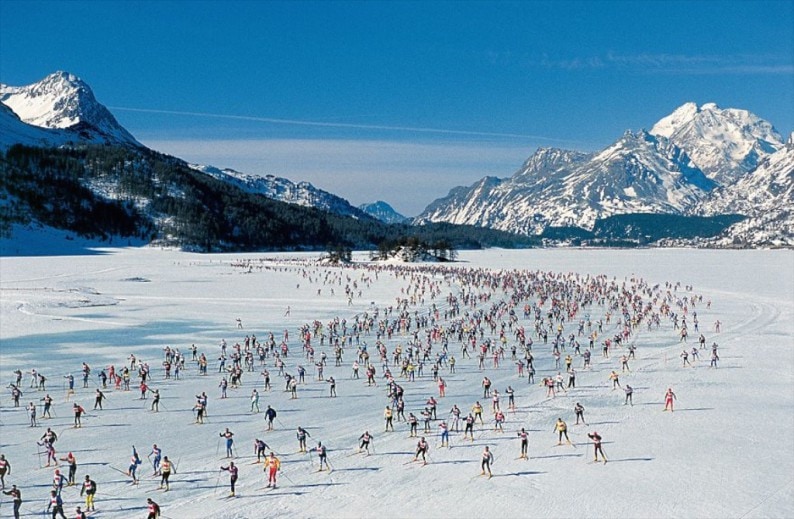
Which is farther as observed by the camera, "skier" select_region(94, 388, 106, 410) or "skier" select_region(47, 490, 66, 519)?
"skier" select_region(94, 388, 106, 410)

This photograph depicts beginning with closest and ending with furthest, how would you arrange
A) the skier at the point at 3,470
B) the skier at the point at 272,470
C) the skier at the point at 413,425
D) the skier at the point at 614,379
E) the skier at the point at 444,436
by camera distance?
1. the skier at the point at 3,470
2. the skier at the point at 272,470
3. the skier at the point at 444,436
4. the skier at the point at 413,425
5. the skier at the point at 614,379

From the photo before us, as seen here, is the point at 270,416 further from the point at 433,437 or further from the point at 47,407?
the point at 47,407

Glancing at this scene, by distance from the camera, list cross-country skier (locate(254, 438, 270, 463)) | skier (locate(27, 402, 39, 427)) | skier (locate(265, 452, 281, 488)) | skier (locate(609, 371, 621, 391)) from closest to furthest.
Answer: skier (locate(265, 452, 281, 488)), cross-country skier (locate(254, 438, 270, 463)), skier (locate(27, 402, 39, 427)), skier (locate(609, 371, 621, 391))

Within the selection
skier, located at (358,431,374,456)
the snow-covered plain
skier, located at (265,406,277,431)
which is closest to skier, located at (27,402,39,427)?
the snow-covered plain

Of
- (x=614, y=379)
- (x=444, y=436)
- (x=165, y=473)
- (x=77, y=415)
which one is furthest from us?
(x=614, y=379)

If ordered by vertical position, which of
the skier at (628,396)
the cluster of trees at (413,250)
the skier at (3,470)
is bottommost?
the skier at (3,470)

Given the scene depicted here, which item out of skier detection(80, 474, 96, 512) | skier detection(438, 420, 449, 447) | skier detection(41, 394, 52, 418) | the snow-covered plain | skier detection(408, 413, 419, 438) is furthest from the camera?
skier detection(41, 394, 52, 418)

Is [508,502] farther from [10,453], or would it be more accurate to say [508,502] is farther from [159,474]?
[10,453]

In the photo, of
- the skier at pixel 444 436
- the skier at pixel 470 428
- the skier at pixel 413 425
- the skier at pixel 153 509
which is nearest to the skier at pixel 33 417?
the skier at pixel 153 509

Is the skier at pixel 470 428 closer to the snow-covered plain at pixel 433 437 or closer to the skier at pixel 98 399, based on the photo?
the snow-covered plain at pixel 433 437

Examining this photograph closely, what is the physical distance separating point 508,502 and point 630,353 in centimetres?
2071

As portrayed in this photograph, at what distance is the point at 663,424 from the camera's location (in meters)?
22.1

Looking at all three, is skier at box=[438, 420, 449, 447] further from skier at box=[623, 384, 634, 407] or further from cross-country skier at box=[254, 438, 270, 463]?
skier at box=[623, 384, 634, 407]

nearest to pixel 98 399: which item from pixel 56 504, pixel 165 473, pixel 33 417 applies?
pixel 33 417
